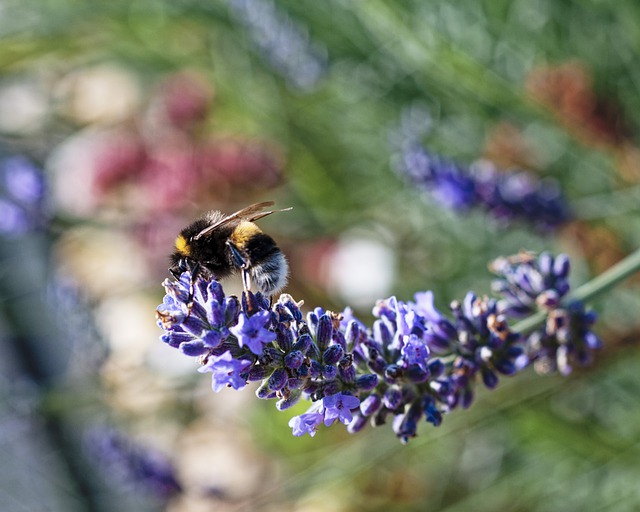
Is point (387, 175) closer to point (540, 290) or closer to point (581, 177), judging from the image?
point (581, 177)

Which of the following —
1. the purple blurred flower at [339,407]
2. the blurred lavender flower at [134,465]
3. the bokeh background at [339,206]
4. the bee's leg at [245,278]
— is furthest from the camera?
the blurred lavender flower at [134,465]

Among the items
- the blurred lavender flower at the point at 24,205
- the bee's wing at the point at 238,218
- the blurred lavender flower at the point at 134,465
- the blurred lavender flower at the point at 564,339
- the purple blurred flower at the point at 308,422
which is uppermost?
the bee's wing at the point at 238,218

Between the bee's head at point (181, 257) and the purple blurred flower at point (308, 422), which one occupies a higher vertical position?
the bee's head at point (181, 257)

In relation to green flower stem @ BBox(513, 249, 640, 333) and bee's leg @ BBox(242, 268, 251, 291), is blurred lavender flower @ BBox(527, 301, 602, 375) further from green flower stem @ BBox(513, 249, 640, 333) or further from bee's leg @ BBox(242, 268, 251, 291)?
bee's leg @ BBox(242, 268, 251, 291)

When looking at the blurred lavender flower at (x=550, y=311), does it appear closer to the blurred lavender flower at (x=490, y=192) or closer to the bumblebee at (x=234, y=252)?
the bumblebee at (x=234, y=252)

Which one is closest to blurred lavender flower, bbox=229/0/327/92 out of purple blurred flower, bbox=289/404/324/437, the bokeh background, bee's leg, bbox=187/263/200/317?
the bokeh background

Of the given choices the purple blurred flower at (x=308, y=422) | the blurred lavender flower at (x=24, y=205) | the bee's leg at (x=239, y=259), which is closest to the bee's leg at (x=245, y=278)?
the bee's leg at (x=239, y=259)

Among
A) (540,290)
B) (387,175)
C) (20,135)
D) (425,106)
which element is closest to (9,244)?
(20,135)
